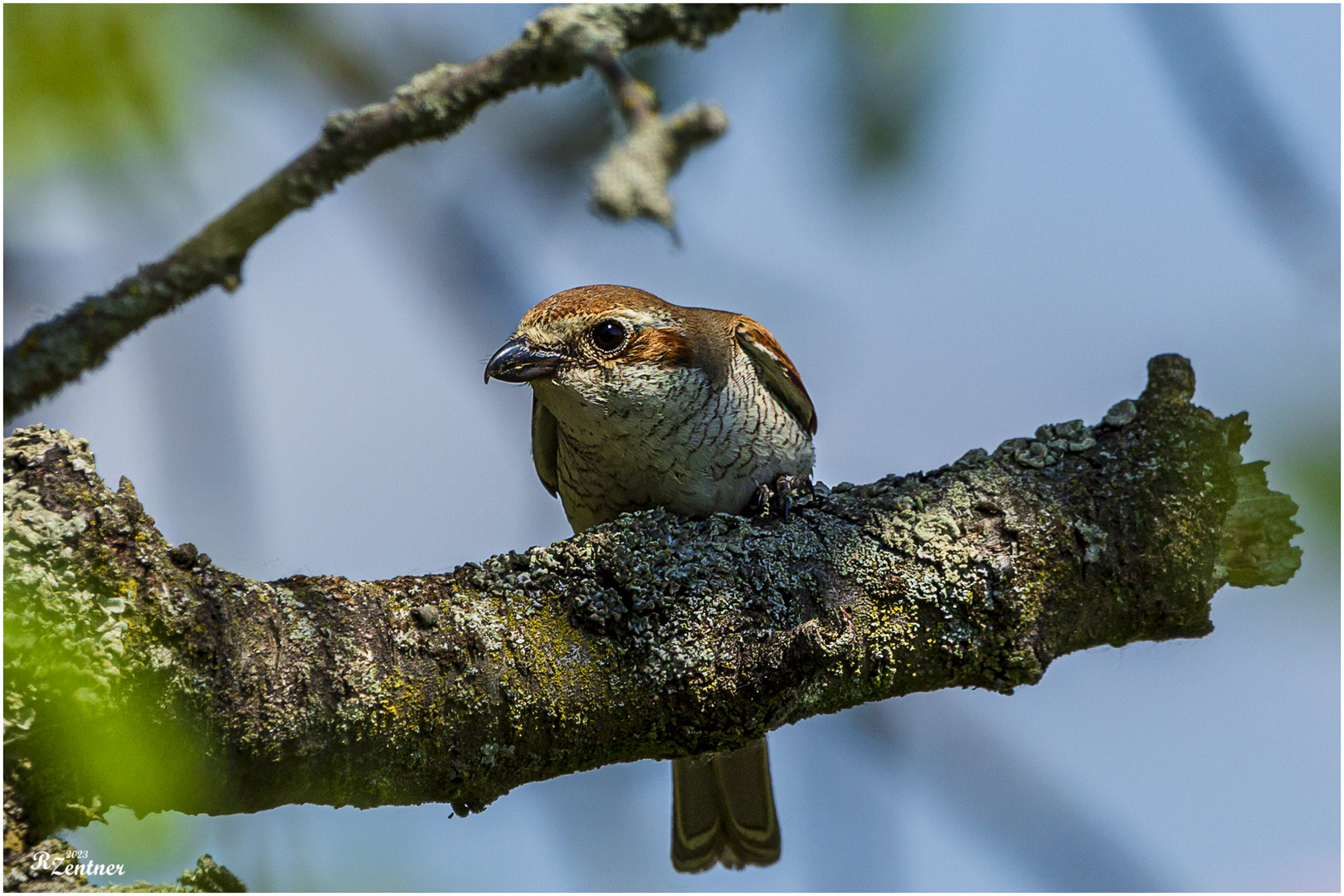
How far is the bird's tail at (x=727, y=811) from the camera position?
13.8 feet

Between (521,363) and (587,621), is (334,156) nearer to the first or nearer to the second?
(521,363)

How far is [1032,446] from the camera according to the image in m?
2.88

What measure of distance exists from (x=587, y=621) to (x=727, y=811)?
7.43 ft

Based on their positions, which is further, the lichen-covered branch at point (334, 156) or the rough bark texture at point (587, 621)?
the lichen-covered branch at point (334, 156)

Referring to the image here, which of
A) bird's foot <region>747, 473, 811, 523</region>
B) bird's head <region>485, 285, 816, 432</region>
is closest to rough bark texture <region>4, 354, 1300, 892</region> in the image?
bird's foot <region>747, 473, 811, 523</region>

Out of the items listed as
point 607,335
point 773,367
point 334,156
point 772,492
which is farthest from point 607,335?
point 334,156

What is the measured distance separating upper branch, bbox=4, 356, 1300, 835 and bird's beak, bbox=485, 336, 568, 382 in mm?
1094

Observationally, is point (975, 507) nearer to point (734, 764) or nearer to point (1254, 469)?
point (1254, 469)

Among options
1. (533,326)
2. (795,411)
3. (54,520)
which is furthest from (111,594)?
(795,411)

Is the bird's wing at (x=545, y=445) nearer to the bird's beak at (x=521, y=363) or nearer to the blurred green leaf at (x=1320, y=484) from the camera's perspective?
the bird's beak at (x=521, y=363)

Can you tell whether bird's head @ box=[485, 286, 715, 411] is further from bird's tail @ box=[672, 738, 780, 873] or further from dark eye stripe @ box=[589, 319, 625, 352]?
bird's tail @ box=[672, 738, 780, 873]

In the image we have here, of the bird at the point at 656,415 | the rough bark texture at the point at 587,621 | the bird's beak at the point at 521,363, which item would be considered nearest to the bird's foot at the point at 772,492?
the bird at the point at 656,415

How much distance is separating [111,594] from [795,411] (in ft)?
10.6

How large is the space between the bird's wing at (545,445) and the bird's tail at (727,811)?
4.63ft
